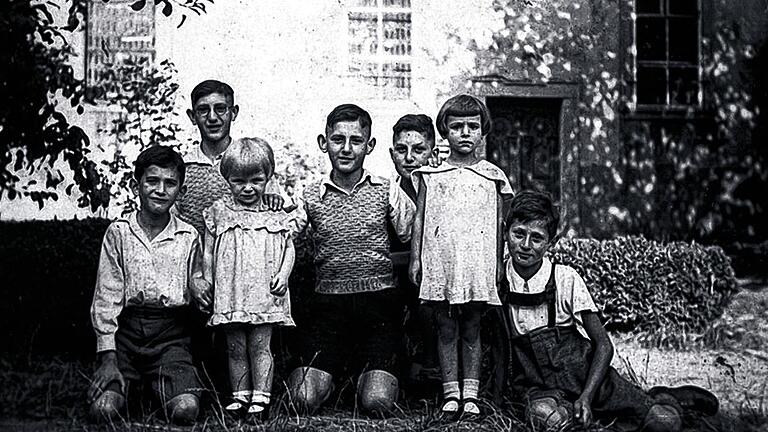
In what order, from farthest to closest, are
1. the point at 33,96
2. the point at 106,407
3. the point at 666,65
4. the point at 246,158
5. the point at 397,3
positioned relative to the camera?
the point at 666,65 → the point at 397,3 → the point at 33,96 → the point at 246,158 → the point at 106,407

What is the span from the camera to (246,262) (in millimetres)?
3625

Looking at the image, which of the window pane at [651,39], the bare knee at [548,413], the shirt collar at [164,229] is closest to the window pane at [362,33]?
the shirt collar at [164,229]

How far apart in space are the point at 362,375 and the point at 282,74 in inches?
70.1

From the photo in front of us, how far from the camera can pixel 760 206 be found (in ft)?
18.4

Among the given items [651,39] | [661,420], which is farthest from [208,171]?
[651,39]

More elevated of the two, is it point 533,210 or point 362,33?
point 362,33

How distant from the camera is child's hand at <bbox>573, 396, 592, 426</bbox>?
348cm

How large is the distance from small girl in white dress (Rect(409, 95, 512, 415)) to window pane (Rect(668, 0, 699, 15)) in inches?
138

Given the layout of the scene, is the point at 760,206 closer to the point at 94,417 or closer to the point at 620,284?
the point at 620,284

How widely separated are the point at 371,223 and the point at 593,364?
3.61 feet

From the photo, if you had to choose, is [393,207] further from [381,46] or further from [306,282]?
[381,46]

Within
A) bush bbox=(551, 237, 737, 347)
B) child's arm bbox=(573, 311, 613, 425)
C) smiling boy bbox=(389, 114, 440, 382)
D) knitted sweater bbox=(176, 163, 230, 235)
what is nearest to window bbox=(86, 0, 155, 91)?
knitted sweater bbox=(176, 163, 230, 235)

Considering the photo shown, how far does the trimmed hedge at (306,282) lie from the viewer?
4.61 metres

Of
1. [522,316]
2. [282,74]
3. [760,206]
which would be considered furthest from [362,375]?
[760,206]
